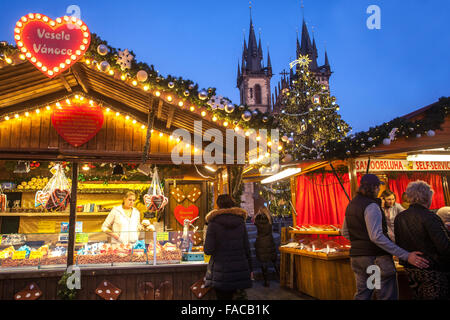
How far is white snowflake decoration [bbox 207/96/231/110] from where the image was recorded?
14.3ft

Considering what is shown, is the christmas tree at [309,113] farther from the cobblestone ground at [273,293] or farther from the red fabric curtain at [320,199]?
the cobblestone ground at [273,293]

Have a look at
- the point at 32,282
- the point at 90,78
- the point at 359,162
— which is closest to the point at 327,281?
the point at 359,162

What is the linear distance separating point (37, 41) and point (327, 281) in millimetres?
6292

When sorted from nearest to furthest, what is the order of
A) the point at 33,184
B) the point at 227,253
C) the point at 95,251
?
the point at 227,253 < the point at 95,251 < the point at 33,184

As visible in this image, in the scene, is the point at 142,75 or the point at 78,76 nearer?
the point at 142,75

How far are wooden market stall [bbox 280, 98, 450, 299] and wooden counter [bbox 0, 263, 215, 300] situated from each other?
8.68ft

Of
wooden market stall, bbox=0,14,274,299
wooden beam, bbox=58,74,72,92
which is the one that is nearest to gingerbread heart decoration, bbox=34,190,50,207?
wooden market stall, bbox=0,14,274,299

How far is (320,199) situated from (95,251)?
20.5ft

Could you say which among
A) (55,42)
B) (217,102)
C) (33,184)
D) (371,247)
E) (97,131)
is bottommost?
(371,247)

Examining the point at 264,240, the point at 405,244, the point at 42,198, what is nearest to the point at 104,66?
the point at 42,198

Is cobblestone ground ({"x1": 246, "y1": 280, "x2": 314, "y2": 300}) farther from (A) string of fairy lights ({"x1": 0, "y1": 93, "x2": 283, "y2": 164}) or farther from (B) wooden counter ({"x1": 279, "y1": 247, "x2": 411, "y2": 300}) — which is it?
(A) string of fairy lights ({"x1": 0, "y1": 93, "x2": 283, "y2": 164})

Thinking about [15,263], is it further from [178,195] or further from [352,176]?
[352,176]

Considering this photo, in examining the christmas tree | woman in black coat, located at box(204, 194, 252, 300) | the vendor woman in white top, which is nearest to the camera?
A: woman in black coat, located at box(204, 194, 252, 300)

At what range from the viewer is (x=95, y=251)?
4.69 m
